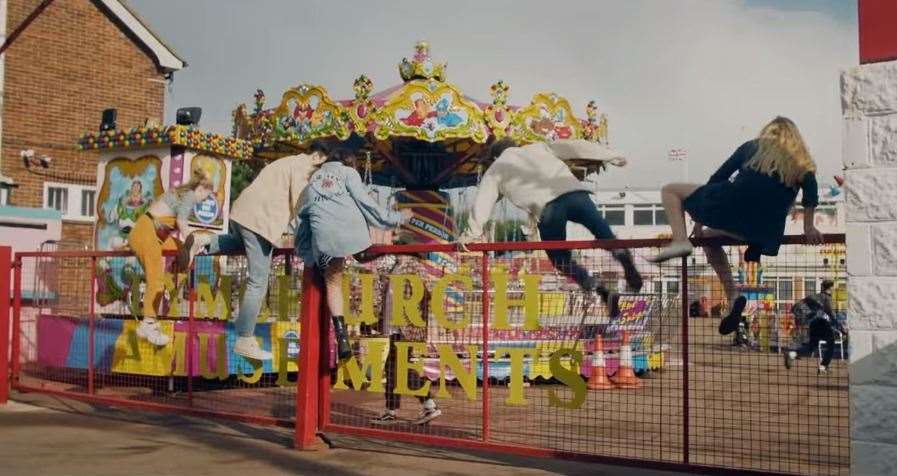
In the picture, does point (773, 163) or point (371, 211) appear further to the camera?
point (371, 211)

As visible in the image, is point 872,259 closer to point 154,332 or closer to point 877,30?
point 877,30

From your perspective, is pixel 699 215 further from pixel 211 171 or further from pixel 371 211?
pixel 211 171

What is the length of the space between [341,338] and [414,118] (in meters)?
9.13

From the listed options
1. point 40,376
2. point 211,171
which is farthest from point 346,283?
point 211,171

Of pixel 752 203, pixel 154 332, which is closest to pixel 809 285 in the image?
pixel 752 203

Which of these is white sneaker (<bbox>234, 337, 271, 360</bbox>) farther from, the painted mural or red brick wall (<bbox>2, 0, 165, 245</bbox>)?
red brick wall (<bbox>2, 0, 165, 245</bbox>)

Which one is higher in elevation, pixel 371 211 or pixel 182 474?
pixel 371 211

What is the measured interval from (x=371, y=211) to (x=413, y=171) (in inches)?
474

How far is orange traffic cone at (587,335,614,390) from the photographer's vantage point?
9.66 m

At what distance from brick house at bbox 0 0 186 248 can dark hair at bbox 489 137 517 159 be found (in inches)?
373

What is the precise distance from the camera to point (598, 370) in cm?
1095

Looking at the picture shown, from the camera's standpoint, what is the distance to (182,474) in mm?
6402

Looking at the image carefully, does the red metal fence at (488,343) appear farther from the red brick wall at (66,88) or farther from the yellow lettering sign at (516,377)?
the red brick wall at (66,88)

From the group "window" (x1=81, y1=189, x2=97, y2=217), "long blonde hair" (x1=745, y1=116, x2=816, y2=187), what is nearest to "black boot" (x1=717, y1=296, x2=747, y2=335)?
"long blonde hair" (x1=745, y1=116, x2=816, y2=187)
